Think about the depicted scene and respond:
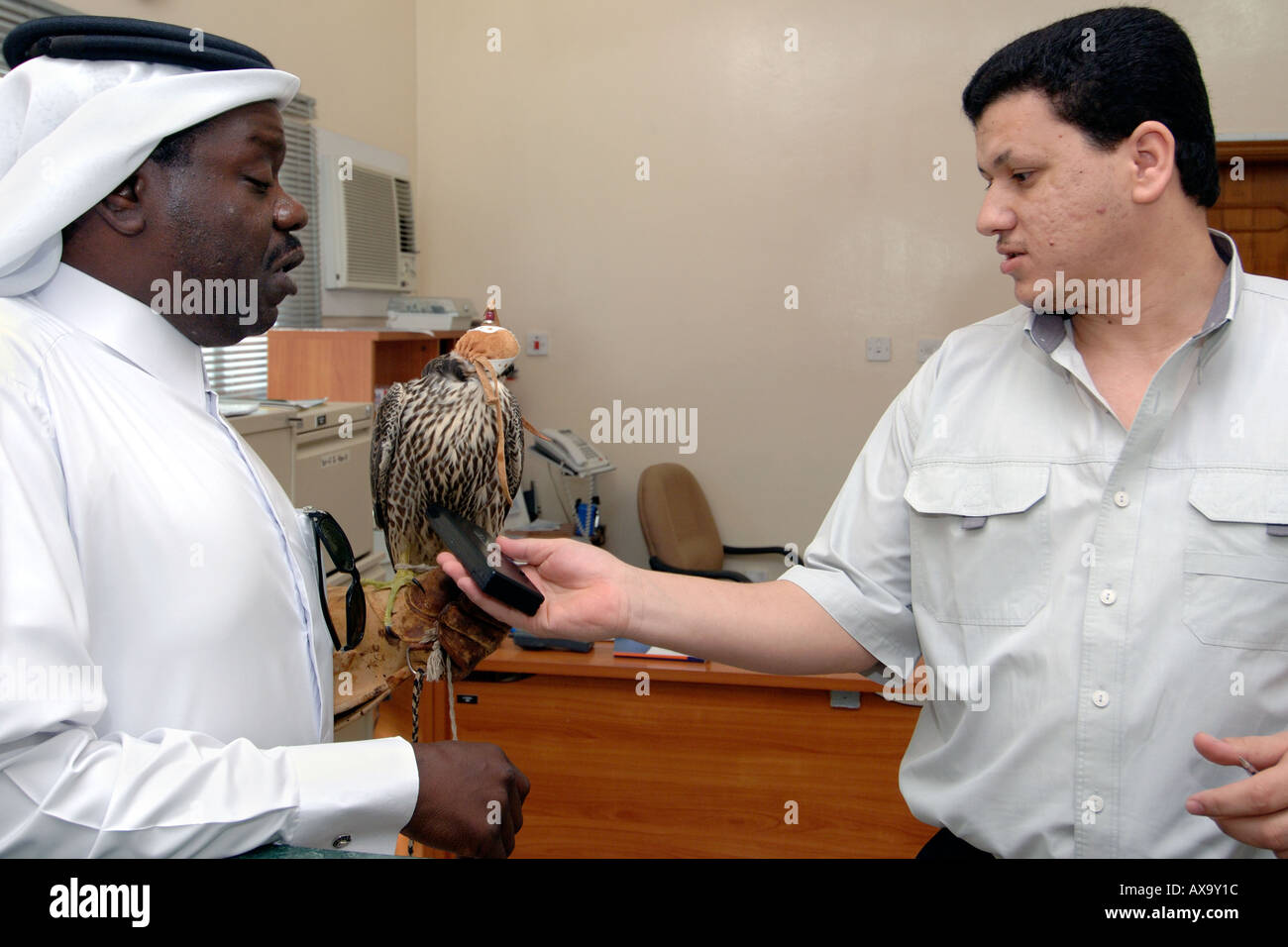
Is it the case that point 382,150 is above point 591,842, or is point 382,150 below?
above

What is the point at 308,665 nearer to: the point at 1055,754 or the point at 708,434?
the point at 1055,754

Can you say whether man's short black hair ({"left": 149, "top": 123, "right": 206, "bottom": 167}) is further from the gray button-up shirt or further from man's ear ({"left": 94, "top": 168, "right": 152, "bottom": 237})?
the gray button-up shirt

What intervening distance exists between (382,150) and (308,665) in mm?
3455

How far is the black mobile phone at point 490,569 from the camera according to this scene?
1021 millimetres

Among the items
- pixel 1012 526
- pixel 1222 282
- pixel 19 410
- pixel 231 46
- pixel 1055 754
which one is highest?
pixel 231 46

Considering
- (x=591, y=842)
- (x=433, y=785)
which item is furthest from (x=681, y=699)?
(x=433, y=785)

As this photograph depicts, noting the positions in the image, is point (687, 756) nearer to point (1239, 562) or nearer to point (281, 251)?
point (1239, 562)

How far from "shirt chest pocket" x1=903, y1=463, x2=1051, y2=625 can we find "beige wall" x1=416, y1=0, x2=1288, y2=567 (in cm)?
335

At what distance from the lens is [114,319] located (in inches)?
36.4

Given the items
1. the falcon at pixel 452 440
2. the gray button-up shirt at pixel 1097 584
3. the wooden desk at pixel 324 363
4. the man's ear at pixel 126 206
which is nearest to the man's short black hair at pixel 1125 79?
the gray button-up shirt at pixel 1097 584

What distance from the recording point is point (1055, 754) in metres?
1.05

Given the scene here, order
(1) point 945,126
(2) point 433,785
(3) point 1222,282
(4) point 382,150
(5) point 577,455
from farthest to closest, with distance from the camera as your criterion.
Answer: (1) point 945,126, (4) point 382,150, (5) point 577,455, (3) point 1222,282, (2) point 433,785

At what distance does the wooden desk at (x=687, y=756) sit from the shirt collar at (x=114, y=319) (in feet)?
4.50

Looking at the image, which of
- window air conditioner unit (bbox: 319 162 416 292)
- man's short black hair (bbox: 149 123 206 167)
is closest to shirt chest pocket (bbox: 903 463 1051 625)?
man's short black hair (bbox: 149 123 206 167)
